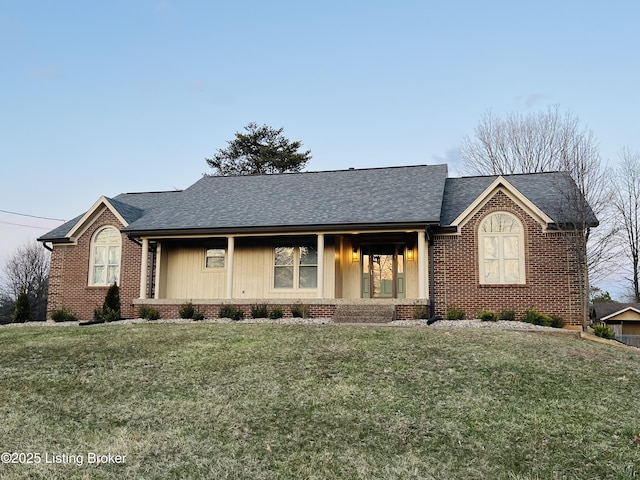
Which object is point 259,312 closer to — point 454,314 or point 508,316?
point 454,314

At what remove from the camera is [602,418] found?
594 centimetres

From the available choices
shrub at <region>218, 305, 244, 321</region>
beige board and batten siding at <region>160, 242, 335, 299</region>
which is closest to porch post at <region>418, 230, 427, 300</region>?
beige board and batten siding at <region>160, 242, 335, 299</region>

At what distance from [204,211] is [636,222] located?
24.9 m

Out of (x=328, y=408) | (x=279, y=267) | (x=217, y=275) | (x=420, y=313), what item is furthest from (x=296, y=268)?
(x=328, y=408)

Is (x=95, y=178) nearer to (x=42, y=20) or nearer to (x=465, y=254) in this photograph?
(x=42, y=20)

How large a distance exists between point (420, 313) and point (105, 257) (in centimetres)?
1146

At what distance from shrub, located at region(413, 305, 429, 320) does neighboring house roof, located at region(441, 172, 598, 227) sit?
2762 millimetres

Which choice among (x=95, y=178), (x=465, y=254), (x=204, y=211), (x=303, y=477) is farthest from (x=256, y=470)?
(x=95, y=178)

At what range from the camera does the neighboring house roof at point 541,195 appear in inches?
567

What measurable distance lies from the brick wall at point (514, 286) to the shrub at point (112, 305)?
10.1 metres

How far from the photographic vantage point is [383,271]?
682 inches

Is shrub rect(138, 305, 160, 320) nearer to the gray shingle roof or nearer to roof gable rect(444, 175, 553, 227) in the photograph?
the gray shingle roof

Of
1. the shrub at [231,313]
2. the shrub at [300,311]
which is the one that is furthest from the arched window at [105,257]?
the shrub at [300,311]

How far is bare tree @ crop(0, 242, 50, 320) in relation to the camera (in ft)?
147
